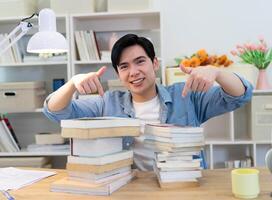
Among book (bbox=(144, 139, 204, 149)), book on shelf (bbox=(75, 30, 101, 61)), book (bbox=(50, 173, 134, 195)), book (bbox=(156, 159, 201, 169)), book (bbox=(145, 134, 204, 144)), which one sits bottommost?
book (bbox=(50, 173, 134, 195))

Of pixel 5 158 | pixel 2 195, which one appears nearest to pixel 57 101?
pixel 2 195

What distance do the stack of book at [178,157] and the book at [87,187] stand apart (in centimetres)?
15

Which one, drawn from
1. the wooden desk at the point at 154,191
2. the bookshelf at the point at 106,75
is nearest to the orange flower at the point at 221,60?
the bookshelf at the point at 106,75

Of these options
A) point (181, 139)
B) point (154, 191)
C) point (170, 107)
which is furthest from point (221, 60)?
point (154, 191)

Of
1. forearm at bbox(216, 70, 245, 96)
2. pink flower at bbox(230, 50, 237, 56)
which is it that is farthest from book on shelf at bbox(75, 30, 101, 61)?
forearm at bbox(216, 70, 245, 96)

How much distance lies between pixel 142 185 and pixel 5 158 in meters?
1.77

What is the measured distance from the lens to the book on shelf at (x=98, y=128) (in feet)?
4.17

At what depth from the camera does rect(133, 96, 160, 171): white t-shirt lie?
68.2 inches

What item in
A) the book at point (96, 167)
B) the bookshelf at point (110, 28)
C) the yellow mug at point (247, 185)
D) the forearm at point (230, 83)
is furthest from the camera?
the bookshelf at point (110, 28)

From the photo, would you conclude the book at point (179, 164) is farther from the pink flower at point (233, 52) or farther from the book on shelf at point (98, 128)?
the pink flower at point (233, 52)

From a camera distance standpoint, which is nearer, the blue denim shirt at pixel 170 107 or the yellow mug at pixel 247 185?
the yellow mug at pixel 247 185

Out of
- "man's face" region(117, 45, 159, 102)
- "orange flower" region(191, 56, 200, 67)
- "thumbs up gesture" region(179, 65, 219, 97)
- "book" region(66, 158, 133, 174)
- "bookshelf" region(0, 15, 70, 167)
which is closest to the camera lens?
"book" region(66, 158, 133, 174)

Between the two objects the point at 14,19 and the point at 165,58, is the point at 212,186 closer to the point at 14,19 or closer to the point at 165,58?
the point at 165,58

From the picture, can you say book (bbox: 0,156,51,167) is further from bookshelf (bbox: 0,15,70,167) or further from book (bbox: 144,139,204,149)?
book (bbox: 144,139,204,149)
